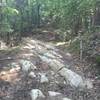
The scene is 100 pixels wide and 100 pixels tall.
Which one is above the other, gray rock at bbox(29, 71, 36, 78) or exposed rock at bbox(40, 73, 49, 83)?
gray rock at bbox(29, 71, 36, 78)

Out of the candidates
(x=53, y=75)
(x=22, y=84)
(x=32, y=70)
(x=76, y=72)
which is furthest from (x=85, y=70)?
(x=22, y=84)

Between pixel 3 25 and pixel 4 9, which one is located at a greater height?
pixel 4 9

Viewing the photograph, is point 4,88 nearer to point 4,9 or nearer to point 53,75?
point 53,75

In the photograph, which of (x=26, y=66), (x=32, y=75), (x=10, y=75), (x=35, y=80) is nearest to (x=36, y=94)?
(x=35, y=80)

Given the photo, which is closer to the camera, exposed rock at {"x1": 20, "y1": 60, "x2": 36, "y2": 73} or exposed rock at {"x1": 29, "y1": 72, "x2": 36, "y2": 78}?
exposed rock at {"x1": 29, "y1": 72, "x2": 36, "y2": 78}

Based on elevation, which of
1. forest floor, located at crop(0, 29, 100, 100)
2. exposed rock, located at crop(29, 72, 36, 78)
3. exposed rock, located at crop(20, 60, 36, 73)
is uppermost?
exposed rock, located at crop(20, 60, 36, 73)

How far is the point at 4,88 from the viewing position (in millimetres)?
8734

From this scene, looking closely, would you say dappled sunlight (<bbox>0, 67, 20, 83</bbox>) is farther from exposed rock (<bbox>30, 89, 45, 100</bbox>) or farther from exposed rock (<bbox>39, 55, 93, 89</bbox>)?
exposed rock (<bbox>39, 55, 93, 89</bbox>)

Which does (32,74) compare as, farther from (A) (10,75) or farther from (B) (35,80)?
(A) (10,75)

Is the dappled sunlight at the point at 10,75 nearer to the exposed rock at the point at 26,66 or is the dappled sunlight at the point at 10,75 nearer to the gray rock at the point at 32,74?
the exposed rock at the point at 26,66

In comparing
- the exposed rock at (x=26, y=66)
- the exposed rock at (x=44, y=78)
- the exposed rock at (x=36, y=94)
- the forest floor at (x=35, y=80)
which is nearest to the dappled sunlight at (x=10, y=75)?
the forest floor at (x=35, y=80)

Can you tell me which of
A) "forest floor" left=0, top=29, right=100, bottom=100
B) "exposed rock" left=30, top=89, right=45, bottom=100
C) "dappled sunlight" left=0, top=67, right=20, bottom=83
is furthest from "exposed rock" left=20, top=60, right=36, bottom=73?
"exposed rock" left=30, top=89, right=45, bottom=100

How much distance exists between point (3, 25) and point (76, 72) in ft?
20.1

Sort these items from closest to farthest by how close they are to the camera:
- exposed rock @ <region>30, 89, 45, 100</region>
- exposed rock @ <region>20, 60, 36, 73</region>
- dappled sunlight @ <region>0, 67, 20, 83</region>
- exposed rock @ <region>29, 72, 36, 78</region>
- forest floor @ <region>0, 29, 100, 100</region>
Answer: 1. exposed rock @ <region>30, 89, 45, 100</region>
2. forest floor @ <region>0, 29, 100, 100</region>
3. dappled sunlight @ <region>0, 67, 20, 83</region>
4. exposed rock @ <region>29, 72, 36, 78</region>
5. exposed rock @ <region>20, 60, 36, 73</region>
